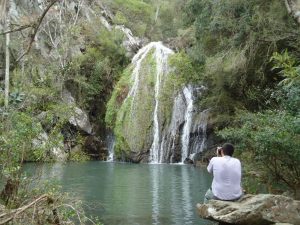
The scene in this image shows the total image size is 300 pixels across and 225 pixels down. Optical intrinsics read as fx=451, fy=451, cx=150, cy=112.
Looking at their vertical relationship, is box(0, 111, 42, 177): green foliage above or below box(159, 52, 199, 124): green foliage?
below

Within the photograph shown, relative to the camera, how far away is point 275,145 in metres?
9.10

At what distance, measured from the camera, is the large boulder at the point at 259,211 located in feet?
23.5

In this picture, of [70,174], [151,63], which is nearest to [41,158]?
[70,174]

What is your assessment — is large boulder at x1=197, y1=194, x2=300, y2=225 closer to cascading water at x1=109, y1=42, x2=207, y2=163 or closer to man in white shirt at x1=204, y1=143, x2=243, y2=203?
man in white shirt at x1=204, y1=143, x2=243, y2=203

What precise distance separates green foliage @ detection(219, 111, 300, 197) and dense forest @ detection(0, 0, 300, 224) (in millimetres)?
26

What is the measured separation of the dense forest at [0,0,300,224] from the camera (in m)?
8.89

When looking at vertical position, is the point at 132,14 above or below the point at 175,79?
above

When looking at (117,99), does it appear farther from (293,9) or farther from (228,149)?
(228,149)

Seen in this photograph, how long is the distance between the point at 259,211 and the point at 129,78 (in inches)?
973

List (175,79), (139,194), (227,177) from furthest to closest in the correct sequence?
(175,79), (139,194), (227,177)

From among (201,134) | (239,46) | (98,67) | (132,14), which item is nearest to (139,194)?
(239,46)

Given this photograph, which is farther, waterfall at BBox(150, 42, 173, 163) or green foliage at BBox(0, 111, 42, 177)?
waterfall at BBox(150, 42, 173, 163)

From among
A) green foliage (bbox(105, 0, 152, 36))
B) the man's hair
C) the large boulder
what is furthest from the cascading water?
the large boulder

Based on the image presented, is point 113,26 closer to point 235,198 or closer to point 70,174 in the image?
point 70,174
